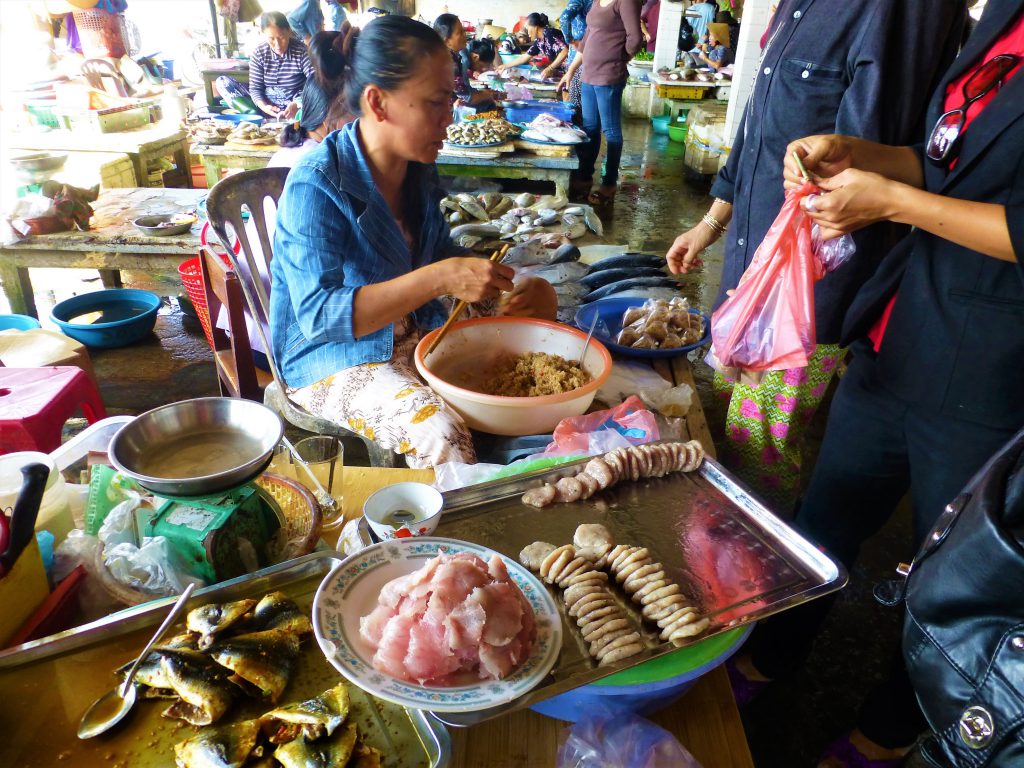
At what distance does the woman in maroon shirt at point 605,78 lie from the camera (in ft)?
24.6

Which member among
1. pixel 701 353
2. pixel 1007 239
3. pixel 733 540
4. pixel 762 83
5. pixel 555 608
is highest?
pixel 762 83

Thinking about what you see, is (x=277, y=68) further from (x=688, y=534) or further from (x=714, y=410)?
(x=688, y=534)

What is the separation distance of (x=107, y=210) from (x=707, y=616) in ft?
16.1

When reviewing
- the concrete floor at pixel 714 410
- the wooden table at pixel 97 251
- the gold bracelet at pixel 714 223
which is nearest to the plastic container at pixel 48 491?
the concrete floor at pixel 714 410

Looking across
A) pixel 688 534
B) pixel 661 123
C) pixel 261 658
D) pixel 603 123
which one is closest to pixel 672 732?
pixel 688 534

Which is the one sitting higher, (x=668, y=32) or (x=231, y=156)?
(x=668, y=32)

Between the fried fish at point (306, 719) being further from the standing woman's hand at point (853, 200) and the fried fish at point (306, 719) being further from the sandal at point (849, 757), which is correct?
the sandal at point (849, 757)

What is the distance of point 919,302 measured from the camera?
62.1 inches

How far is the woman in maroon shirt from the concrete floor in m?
0.54

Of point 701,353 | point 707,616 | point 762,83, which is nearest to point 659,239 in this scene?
point 701,353

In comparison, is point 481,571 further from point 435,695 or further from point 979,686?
point 979,686

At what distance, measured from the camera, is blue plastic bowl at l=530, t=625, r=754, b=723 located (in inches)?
42.2

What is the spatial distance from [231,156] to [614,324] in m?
4.50

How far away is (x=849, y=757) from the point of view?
194 cm
